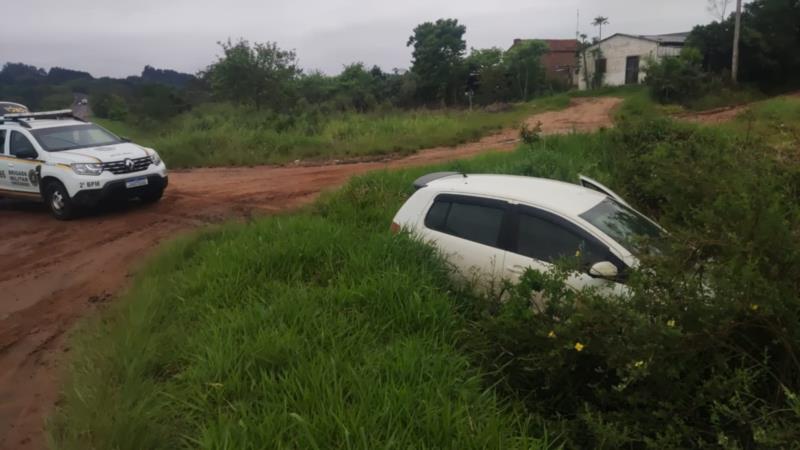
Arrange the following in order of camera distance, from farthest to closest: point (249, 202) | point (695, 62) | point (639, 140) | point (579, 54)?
point (579, 54) < point (695, 62) < point (249, 202) < point (639, 140)

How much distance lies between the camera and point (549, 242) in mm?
4961

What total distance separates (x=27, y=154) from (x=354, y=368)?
9.19 m

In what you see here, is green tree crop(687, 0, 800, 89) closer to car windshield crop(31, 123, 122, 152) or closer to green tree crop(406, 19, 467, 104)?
green tree crop(406, 19, 467, 104)

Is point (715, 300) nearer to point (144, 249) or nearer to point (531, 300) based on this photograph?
point (531, 300)

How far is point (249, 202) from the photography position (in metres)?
→ 10.9

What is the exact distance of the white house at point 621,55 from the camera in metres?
39.7

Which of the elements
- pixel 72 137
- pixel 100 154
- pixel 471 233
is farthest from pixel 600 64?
pixel 471 233

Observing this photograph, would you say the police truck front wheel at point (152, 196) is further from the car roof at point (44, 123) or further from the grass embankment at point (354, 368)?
the grass embankment at point (354, 368)

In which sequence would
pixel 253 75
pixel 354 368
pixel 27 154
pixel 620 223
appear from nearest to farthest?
pixel 354 368 → pixel 620 223 → pixel 27 154 → pixel 253 75

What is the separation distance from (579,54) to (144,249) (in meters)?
42.5

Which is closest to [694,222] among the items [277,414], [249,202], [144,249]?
[277,414]

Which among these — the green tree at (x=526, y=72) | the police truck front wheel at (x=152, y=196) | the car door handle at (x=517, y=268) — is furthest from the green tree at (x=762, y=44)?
the car door handle at (x=517, y=268)

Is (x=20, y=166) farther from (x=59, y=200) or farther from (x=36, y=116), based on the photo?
(x=36, y=116)

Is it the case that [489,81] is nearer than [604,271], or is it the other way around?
[604,271]
